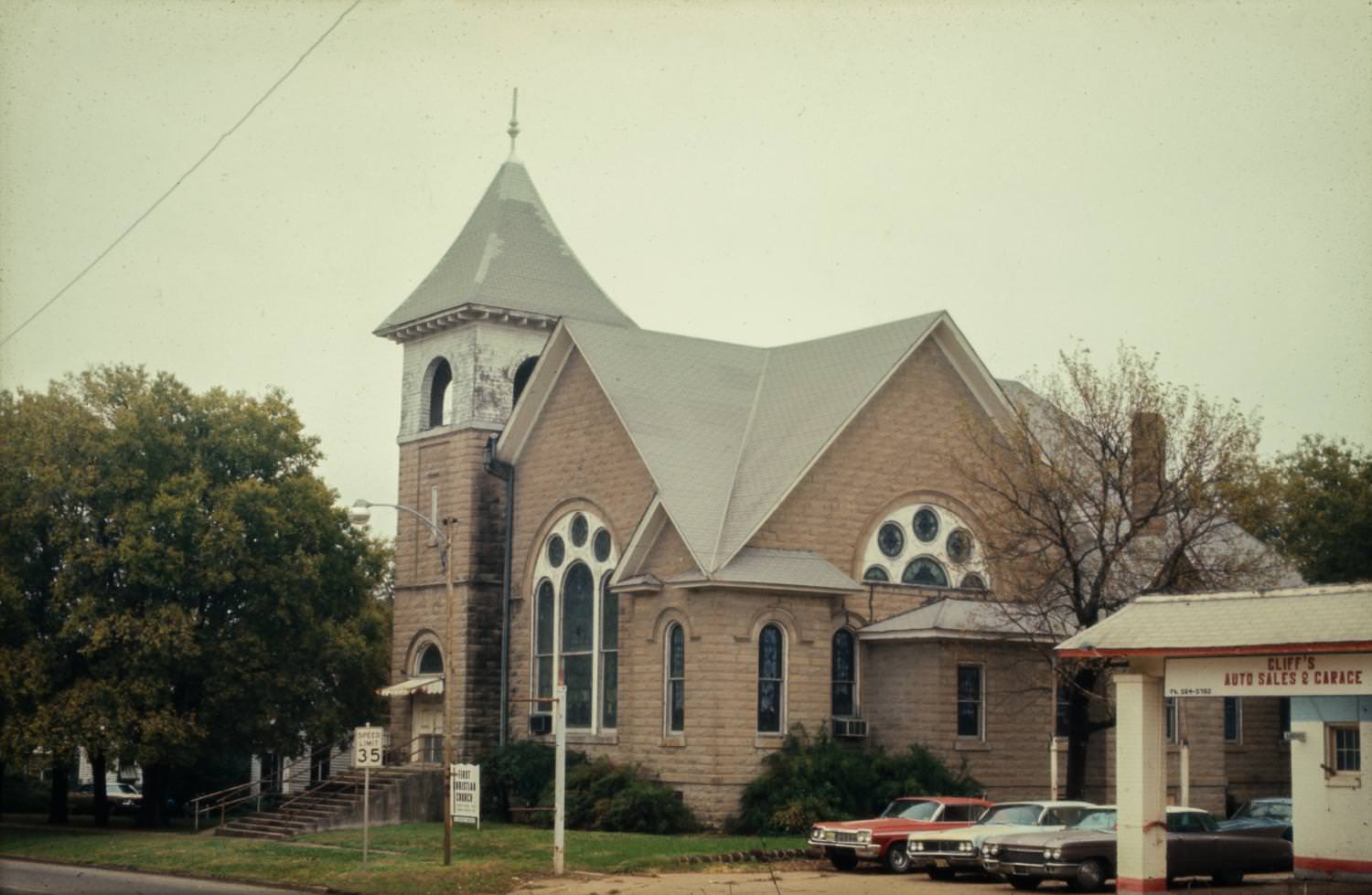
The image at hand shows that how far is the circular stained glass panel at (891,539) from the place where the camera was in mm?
41969

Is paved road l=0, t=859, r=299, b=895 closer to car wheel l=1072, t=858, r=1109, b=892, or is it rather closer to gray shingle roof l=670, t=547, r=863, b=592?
gray shingle roof l=670, t=547, r=863, b=592

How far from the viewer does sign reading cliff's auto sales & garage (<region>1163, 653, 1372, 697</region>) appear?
22406mm

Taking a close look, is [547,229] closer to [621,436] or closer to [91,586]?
[621,436]

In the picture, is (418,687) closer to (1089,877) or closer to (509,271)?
(509,271)

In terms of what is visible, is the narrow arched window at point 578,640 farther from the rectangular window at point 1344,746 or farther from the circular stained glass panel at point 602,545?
the rectangular window at point 1344,746

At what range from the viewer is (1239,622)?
938 inches

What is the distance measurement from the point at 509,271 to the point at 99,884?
23006 mm

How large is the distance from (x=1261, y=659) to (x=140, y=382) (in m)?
33.6

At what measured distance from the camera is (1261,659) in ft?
76.1

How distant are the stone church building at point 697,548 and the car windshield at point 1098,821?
8640 mm

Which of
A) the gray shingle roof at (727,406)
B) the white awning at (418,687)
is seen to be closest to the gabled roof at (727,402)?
the gray shingle roof at (727,406)

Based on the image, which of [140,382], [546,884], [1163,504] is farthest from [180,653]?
[1163,504]

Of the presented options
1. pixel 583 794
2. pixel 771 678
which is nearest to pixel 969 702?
pixel 771 678

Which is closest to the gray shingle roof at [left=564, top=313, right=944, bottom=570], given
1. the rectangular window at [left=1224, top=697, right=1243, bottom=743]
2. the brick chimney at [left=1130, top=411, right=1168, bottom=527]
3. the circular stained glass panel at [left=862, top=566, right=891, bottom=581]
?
the circular stained glass panel at [left=862, top=566, right=891, bottom=581]
